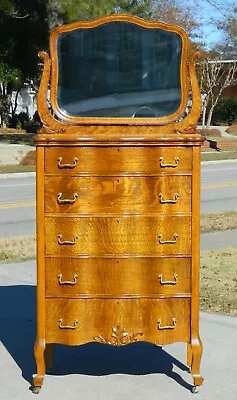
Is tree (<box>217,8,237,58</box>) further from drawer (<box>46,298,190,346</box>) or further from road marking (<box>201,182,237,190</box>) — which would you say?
Answer: drawer (<box>46,298,190,346</box>)

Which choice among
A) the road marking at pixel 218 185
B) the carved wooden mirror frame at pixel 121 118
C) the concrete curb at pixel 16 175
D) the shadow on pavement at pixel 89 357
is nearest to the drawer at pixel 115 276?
the shadow on pavement at pixel 89 357

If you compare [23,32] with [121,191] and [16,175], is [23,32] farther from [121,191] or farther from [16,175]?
[121,191]

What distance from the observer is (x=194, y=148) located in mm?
4305

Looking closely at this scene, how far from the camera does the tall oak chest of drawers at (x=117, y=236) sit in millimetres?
4301

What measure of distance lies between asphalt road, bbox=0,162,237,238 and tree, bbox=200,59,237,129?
18161 millimetres

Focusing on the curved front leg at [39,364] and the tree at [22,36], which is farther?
the tree at [22,36]

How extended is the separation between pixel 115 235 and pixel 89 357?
1.21 meters

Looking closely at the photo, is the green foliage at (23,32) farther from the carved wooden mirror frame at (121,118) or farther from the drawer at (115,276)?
the drawer at (115,276)

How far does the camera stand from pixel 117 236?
4.34m

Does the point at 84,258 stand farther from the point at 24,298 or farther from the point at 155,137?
the point at 24,298

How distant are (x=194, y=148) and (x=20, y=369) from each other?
1889 mm

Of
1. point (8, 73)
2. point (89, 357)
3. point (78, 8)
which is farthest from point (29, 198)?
point (8, 73)

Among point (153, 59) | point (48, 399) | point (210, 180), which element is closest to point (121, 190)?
point (153, 59)

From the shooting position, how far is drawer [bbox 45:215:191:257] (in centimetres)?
433
